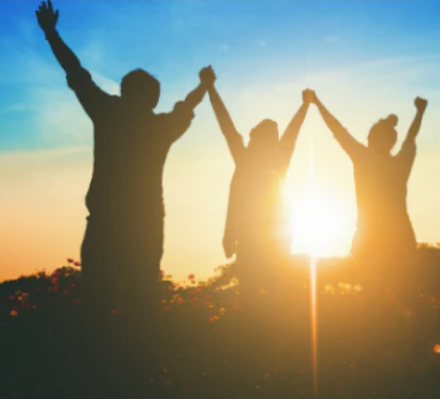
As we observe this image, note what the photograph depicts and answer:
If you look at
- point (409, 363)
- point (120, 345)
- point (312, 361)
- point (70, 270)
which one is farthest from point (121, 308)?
point (70, 270)

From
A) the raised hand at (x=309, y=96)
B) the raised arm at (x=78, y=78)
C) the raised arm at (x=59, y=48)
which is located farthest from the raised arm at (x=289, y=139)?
the raised arm at (x=59, y=48)

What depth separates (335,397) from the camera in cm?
577

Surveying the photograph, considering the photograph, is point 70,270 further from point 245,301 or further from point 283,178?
point 283,178

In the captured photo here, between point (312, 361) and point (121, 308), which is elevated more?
point (121, 308)

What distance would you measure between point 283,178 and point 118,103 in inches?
146

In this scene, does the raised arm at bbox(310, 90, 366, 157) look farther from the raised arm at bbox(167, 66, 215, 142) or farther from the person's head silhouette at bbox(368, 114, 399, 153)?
the raised arm at bbox(167, 66, 215, 142)

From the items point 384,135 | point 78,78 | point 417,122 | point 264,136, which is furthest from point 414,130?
point 78,78

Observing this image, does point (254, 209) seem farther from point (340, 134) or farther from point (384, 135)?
point (384, 135)

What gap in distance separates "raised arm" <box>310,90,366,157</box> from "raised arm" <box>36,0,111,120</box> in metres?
5.00

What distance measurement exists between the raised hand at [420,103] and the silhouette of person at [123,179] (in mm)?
6216

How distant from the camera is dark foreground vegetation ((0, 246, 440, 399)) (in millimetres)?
5652

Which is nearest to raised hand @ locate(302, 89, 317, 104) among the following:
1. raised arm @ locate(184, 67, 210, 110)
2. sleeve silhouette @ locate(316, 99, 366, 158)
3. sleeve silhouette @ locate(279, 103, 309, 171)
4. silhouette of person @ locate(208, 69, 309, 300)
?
sleeve silhouette @ locate(316, 99, 366, 158)

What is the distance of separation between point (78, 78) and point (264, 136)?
3720 millimetres

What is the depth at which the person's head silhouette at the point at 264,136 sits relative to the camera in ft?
29.6
